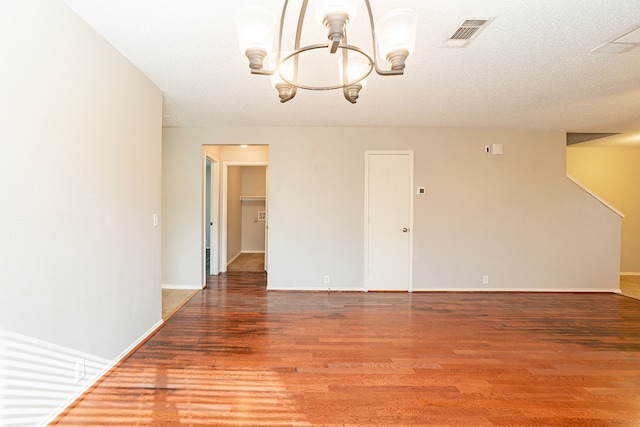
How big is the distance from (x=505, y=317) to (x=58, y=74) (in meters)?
4.58

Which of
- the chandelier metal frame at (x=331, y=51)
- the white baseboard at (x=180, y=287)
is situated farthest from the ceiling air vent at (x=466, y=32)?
Result: the white baseboard at (x=180, y=287)

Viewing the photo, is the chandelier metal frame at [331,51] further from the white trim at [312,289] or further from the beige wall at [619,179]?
the beige wall at [619,179]

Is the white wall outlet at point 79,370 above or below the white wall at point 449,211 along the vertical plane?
below

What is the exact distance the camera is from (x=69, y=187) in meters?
1.78

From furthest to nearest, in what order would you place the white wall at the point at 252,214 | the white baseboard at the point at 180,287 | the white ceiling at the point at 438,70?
the white wall at the point at 252,214 < the white baseboard at the point at 180,287 < the white ceiling at the point at 438,70

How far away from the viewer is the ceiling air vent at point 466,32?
74.3 inches

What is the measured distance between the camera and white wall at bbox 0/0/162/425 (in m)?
1.43

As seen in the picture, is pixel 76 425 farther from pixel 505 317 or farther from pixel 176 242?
pixel 505 317

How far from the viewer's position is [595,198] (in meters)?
4.40

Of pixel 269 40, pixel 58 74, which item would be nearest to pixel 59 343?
pixel 58 74

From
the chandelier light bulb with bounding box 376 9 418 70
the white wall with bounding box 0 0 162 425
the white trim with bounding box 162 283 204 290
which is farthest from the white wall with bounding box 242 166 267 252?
the chandelier light bulb with bounding box 376 9 418 70

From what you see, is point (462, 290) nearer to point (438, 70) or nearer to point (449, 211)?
point (449, 211)

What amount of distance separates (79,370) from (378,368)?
2.08 metres

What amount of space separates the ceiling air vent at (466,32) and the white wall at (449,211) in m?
2.25
